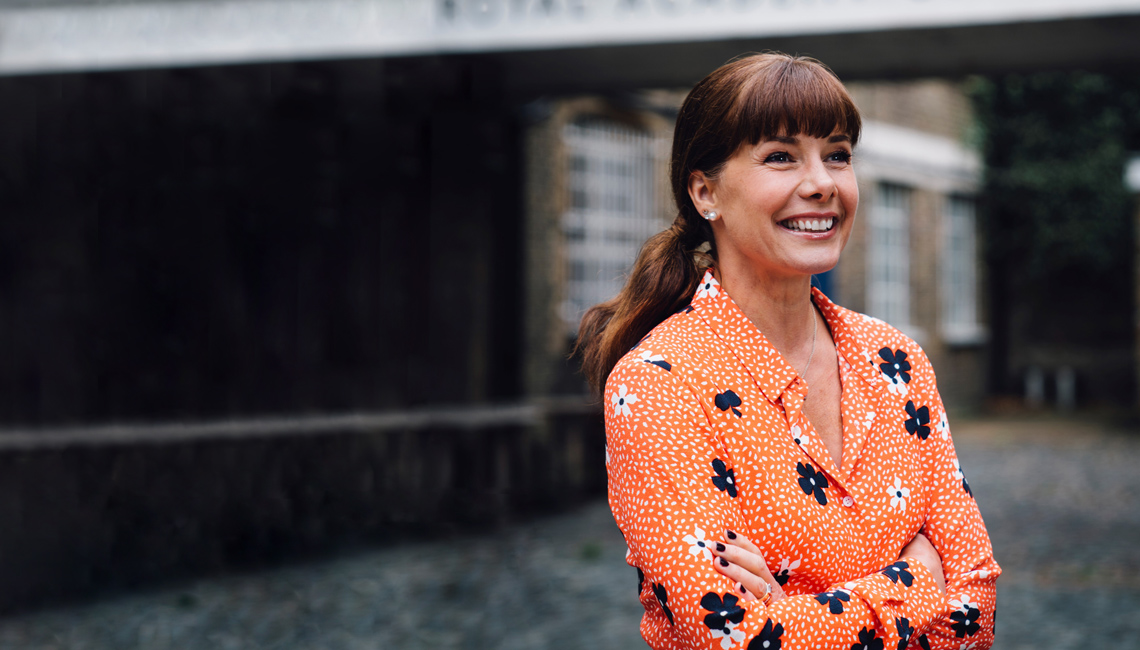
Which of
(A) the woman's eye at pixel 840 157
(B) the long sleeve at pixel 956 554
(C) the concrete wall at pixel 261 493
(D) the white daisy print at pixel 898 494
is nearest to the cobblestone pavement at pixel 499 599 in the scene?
(C) the concrete wall at pixel 261 493

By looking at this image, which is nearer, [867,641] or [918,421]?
[867,641]

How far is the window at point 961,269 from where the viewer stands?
18.0 meters

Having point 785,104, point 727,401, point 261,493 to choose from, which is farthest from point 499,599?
point 785,104

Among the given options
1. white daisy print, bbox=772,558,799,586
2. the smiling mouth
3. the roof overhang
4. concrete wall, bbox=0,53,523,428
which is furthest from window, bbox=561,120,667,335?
white daisy print, bbox=772,558,799,586

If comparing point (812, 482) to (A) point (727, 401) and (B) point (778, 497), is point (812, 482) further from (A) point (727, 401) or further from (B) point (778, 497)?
(A) point (727, 401)

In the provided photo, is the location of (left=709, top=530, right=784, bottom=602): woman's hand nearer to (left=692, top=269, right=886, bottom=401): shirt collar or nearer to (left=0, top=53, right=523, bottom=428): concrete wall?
(left=692, top=269, right=886, bottom=401): shirt collar

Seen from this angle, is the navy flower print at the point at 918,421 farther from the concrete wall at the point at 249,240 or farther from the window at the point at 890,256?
the window at the point at 890,256

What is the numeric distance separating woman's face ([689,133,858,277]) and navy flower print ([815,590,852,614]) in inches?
19.8

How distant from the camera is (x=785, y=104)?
5.96ft

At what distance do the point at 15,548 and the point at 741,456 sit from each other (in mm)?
6138

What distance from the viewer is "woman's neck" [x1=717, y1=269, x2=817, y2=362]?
6.50 ft

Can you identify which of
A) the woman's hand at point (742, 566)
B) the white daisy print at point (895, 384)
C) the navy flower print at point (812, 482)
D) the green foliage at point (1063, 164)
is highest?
the white daisy print at point (895, 384)

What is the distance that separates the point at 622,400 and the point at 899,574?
529 millimetres

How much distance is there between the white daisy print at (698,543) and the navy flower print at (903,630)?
0.35 meters
